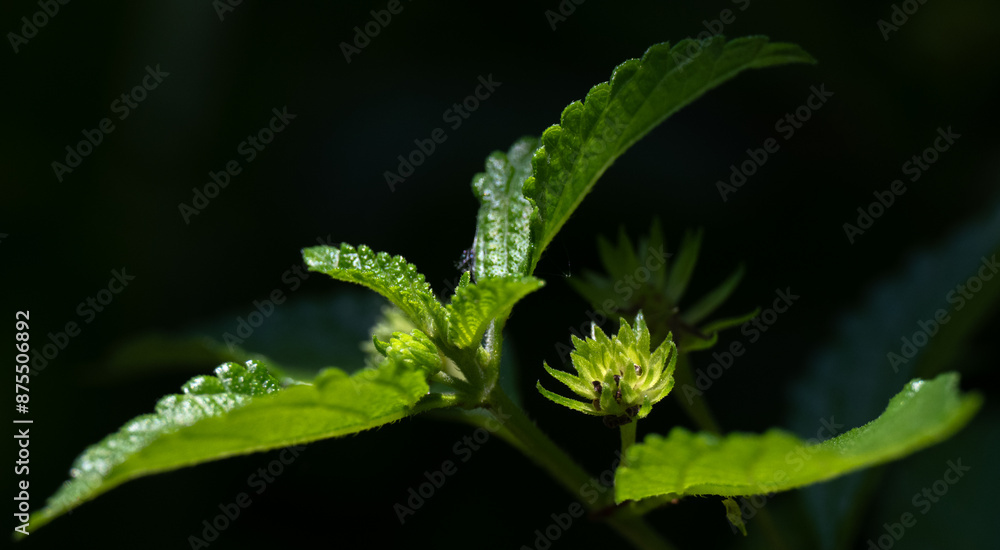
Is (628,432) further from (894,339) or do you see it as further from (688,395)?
(894,339)

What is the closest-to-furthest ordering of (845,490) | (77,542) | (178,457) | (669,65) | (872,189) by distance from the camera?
(178,457)
(669,65)
(845,490)
(77,542)
(872,189)

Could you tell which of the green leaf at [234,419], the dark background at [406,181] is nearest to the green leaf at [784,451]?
the green leaf at [234,419]

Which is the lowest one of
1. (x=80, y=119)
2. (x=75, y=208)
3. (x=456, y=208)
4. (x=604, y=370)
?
(x=604, y=370)

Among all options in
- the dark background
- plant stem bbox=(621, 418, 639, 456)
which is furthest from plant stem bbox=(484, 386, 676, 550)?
the dark background

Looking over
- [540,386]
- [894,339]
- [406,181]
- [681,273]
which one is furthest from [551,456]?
[406,181]

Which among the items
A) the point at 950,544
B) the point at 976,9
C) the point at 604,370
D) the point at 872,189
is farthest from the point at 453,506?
the point at 976,9

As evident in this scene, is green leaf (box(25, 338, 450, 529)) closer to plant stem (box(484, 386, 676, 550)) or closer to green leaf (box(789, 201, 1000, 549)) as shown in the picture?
plant stem (box(484, 386, 676, 550))

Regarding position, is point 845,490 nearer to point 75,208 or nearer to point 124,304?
point 124,304
